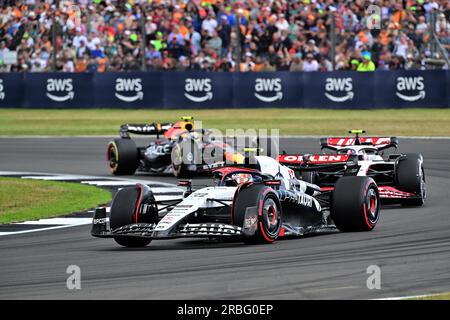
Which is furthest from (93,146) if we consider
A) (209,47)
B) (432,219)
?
(432,219)

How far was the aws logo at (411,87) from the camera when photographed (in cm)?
3200

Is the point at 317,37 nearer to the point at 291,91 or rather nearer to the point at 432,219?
the point at 291,91

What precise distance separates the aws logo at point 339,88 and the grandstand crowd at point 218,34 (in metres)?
0.50

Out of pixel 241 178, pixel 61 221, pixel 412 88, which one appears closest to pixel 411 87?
pixel 412 88

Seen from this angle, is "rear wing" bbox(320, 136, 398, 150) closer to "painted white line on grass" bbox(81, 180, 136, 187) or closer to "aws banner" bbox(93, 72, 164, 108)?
"painted white line on grass" bbox(81, 180, 136, 187)

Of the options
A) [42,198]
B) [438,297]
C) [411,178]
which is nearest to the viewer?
[438,297]

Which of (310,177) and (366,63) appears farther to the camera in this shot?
(366,63)

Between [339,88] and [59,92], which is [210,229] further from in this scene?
[59,92]

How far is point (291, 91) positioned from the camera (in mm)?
33469

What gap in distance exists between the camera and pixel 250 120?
105 ft

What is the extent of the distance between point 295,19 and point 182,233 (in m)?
23.0

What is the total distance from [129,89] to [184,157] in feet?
52.2

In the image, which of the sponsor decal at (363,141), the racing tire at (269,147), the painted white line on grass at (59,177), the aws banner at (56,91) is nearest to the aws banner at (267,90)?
the aws banner at (56,91)

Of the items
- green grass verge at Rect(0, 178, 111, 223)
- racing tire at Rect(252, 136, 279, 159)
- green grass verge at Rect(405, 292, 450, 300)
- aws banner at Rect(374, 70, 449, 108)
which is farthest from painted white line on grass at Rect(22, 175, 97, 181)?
aws banner at Rect(374, 70, 449, 108)
